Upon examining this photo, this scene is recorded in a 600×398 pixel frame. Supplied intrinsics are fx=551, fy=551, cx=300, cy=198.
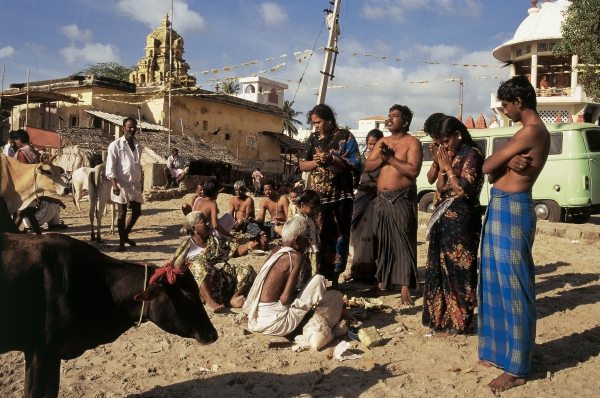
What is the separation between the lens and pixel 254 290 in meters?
4.70

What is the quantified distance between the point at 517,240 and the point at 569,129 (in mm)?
10998

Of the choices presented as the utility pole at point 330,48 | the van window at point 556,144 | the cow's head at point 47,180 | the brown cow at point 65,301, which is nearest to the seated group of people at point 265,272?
the brown cow at point 65,301

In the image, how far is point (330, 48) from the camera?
1297 centimetres

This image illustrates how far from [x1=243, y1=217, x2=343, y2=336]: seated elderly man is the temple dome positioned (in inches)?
1053

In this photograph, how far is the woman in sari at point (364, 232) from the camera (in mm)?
6398

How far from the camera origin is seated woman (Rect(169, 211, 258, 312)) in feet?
18.3

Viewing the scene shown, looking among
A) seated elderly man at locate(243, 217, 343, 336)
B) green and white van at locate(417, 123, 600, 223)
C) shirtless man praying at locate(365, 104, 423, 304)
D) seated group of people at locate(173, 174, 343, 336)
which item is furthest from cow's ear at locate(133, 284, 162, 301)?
green and white van at locate(417, 123, 600, 223)

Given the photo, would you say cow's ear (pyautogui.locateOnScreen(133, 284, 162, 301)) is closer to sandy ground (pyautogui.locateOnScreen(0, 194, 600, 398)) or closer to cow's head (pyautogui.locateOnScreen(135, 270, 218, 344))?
cow's head (pyautogui.locateOnScreen(135, 270, 218, 344))

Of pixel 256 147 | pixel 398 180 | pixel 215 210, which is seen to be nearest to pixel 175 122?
pixel 256 147

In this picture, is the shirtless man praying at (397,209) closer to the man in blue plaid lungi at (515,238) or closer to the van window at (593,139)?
the man in blue plaid lungi at (515,238)

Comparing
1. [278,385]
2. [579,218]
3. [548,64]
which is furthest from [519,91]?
[548,64]

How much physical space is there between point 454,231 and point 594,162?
10.4 metres

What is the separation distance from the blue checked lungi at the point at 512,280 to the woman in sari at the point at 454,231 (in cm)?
→ 69

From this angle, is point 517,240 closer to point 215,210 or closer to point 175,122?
point 215,210
